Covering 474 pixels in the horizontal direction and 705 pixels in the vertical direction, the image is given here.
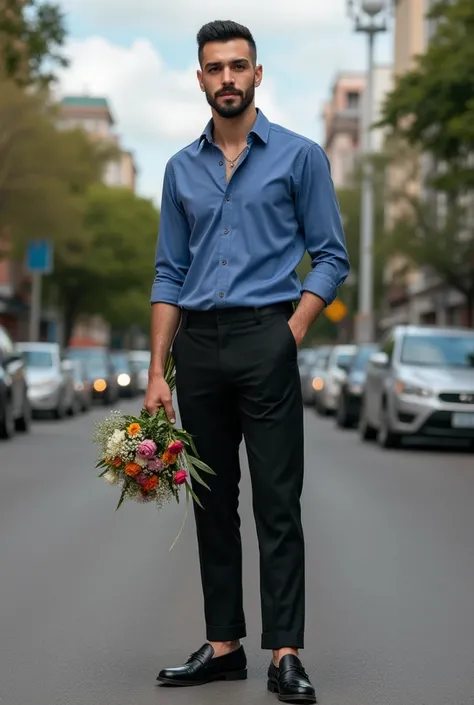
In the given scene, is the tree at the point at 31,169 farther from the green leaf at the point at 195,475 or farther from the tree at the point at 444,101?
the green leaf at the point at 195,475

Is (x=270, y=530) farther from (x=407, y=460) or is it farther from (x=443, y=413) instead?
(x=443, y=413)

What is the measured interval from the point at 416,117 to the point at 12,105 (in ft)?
72.6

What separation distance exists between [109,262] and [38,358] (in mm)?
45480

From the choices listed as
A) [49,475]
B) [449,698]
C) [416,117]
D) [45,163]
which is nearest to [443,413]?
[49,475]

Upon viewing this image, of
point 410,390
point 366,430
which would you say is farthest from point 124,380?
point 410,390

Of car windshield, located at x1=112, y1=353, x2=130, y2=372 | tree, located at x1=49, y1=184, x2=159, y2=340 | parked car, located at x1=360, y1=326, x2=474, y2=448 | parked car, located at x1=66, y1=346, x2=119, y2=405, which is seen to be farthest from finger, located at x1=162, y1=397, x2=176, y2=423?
tree, located at x1=49, y1=184, x2=159, y2=340

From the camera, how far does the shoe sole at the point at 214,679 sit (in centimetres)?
548

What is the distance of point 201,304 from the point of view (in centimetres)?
536

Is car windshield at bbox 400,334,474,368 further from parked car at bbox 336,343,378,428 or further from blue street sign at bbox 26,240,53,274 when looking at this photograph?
blue street sign at bbox 26,240,53,274

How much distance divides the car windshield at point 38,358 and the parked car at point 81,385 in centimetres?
138

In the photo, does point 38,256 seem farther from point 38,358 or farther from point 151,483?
point 151,483

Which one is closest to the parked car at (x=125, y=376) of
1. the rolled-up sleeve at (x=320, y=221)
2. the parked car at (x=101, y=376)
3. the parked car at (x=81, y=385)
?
the parked car at (x=101, y=376)

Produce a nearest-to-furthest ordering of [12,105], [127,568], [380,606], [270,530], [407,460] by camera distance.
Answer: [270,530] → [380,606] → [127,568] → [407,460] → [12,105]

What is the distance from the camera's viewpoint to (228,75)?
5.24 metres
